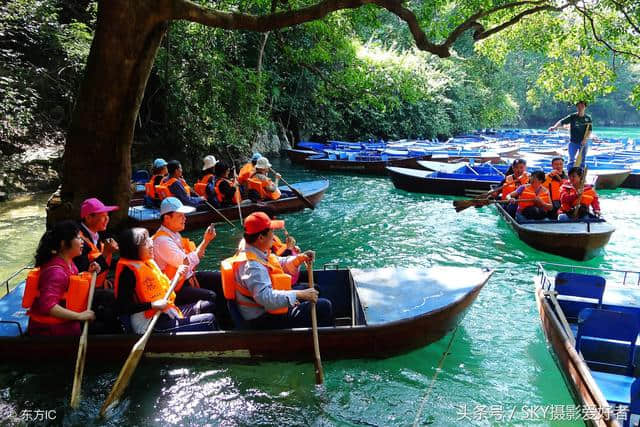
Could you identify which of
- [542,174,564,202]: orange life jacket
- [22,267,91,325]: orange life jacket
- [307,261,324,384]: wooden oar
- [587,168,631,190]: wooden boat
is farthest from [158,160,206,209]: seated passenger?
[587,168,631,190]: wooden boat

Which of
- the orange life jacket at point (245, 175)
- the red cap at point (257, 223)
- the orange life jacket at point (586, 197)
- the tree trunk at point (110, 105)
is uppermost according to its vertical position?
the tree trunk at point (110, 105)

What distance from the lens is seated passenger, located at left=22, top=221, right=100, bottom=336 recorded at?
14.1 feet

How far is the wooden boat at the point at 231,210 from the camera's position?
945 cm

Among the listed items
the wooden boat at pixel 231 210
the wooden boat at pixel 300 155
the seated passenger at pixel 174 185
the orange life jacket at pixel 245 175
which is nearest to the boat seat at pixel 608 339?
the wooden boat at pixel 231 210

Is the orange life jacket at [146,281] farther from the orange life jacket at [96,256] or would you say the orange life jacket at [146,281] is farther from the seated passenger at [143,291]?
the orange life jacket at [96,256]

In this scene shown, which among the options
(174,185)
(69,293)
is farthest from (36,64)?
(69,293)

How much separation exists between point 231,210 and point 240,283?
248 inches

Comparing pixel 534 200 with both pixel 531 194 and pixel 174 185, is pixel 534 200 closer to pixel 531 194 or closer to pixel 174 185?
pixel 531 194

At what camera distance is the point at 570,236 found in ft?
26.7

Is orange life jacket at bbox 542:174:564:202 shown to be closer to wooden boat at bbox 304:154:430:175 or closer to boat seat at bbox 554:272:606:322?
boat seat at bbox 554:272:606:322

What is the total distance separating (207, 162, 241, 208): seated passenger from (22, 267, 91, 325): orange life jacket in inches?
238

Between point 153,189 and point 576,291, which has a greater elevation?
point 153,189

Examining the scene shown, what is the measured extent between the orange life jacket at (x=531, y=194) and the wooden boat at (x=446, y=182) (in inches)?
157

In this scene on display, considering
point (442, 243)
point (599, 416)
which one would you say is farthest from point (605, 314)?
point (442, 243)
